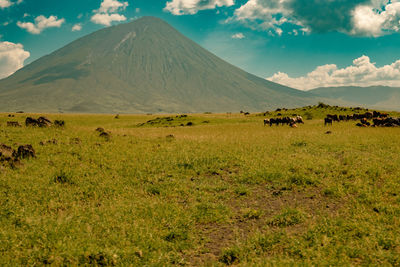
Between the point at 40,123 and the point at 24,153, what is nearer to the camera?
the point at 24,153

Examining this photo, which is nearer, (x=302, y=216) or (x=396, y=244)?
(x=396, y=244)

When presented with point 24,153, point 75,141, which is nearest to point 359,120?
point 75,141

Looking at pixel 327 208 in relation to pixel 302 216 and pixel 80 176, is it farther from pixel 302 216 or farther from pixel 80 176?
pixel 80 176

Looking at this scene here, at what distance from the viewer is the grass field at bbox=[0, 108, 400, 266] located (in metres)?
7.66

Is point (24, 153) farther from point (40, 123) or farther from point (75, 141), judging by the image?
point (40, 123)

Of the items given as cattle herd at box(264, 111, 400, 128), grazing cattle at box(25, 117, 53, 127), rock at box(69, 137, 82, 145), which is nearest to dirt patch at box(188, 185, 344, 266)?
rock at box(69, 137, 82, 145)

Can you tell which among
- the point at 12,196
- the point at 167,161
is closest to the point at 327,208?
the point at 167,161

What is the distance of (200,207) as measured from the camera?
36.3 ft

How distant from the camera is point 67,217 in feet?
31.1

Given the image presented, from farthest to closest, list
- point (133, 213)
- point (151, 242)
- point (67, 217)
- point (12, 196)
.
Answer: point (12, 196)
point (133, 213)
point (67, 217)
point (151, 242)

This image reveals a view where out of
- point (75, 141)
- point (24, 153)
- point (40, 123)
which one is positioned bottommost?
point (24, 153)

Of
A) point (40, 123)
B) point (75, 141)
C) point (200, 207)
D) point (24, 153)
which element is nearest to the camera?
point (200, 207)

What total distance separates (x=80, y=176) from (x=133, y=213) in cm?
533

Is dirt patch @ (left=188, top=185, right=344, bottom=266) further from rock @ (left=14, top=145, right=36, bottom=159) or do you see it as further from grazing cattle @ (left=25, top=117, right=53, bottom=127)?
grazing cattle @ (left=25, top=117, right=53, bottom=127)
